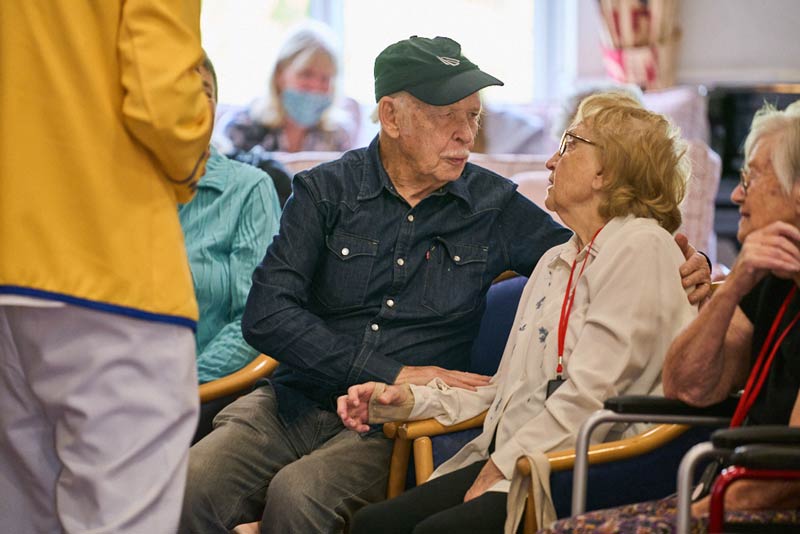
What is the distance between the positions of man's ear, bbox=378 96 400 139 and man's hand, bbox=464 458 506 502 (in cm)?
80

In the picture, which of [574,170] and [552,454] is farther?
[574,170]

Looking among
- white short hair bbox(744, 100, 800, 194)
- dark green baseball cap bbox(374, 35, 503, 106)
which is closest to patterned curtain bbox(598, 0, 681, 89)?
dark green baseball cap bbox(374, 35, 503, 106)

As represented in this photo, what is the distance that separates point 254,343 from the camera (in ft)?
7.88

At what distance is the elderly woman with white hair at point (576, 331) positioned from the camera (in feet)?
6.77

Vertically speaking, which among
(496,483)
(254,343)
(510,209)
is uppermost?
(510,209)

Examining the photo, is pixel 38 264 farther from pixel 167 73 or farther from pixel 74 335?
pixel 167 73

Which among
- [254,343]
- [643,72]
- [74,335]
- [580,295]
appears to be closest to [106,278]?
[74,335]

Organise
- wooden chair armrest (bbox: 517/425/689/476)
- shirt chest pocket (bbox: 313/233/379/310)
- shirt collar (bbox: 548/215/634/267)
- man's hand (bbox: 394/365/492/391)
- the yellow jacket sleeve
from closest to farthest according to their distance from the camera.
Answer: the yellow jacket sleeve < wooden chair armrest (bbox: 517/425/689/476) < shirt collar (bbox: 548/215/634/267) < man's hand (bbox: 394/365/492/391) < shirt chest pocket (bbox: 313/233/379/310)

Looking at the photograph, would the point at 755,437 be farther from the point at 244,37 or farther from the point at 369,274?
the point at 244,37

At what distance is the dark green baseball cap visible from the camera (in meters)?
2.42

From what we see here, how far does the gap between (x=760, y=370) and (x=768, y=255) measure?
283 millimetres

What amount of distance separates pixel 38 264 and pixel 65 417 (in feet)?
0.81

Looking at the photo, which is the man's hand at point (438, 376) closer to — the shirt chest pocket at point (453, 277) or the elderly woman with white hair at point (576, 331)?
the elderly woman with white hair at point (576, 331)

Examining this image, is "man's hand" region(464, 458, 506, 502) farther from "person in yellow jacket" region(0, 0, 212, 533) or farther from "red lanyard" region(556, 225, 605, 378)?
"person in yellow jacket" region(0, 0, 212, 533)
